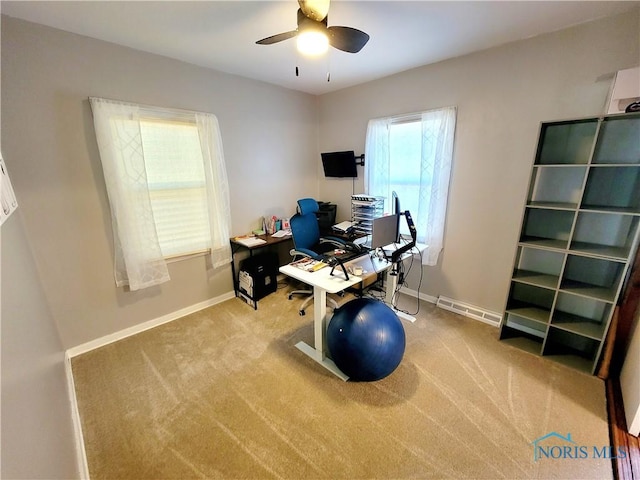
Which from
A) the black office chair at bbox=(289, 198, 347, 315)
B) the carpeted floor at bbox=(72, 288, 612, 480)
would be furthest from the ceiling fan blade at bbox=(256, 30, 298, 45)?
the carpeted floor at bbox=(72, 288, 612, 480)

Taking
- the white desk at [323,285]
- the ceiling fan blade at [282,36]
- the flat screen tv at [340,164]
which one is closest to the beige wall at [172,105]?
the flat screen tv at [340,164]

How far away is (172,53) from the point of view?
2338mm

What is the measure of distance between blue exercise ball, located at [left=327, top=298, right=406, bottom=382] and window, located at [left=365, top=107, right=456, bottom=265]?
1.34 m

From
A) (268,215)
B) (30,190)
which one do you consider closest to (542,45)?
(268,215)

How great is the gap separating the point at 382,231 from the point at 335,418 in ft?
4.41

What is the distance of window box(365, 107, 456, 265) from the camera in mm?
2652

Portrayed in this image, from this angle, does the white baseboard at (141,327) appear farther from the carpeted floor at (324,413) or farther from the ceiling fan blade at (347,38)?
the ceiling fan blade at (347,38)

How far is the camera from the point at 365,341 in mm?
1758

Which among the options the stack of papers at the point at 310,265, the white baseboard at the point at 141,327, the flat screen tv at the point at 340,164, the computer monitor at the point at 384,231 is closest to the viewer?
the computer monitor at the point at 384,231

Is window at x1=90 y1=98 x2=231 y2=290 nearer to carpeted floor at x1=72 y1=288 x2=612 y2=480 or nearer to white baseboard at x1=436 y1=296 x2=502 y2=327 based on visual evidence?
carpeted floor at x1=72 y1=288 x2=612 y2=480

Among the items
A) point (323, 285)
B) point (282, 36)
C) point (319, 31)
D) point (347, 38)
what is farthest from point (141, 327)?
point (347, 38)

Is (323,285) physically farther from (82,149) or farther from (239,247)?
(82,149)

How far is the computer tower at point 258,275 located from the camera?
3014 millimetres

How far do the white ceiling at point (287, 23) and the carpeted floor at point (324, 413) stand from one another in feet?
8.31
